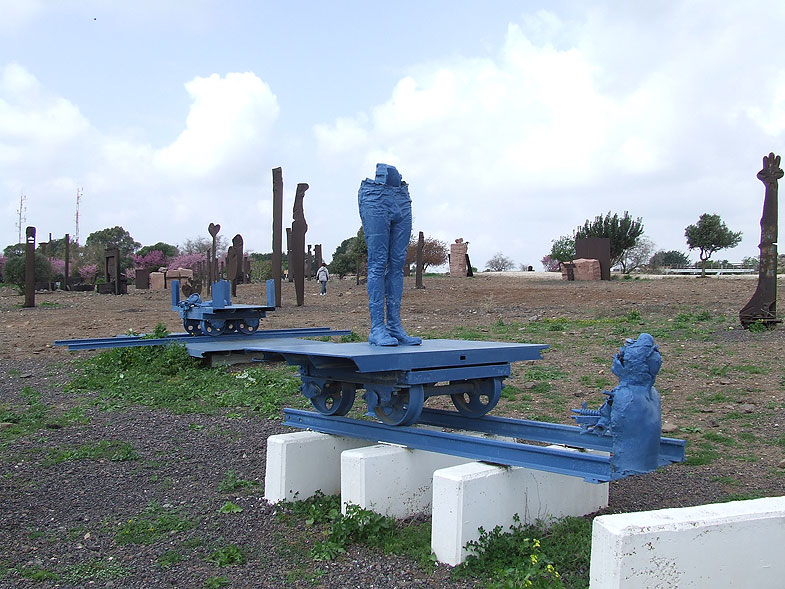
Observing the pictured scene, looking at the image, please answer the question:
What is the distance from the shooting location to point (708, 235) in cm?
4194

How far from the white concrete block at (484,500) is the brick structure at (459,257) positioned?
117 feet

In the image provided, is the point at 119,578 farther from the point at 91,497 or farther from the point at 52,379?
the point at 52,379

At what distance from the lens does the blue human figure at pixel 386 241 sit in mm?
5426

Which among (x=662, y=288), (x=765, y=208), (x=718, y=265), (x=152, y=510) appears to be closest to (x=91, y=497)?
(x=152, y=510)

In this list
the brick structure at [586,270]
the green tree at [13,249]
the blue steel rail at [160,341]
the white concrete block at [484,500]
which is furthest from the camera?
the green tree at [13,249]

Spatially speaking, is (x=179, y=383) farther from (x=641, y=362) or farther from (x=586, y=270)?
(x=586, y=270)

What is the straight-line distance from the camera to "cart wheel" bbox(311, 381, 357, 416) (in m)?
5.43

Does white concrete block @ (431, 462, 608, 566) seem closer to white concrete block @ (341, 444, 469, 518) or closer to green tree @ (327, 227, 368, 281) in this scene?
white concrete block @ (341, 444, 469, 518)

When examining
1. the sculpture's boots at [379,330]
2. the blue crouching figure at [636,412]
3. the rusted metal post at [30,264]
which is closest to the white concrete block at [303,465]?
the sculpture's boots at [379,330]

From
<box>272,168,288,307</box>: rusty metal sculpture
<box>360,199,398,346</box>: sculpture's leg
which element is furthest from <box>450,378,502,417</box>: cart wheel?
<box>272,168,288,307</box>: rusty metal sculpture

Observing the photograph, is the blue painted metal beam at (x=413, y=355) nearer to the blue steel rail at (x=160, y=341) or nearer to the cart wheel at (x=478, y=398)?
the cart wheel at (x=478, y=398)

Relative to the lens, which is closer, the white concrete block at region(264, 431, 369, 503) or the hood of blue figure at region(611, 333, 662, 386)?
the hood of blue figure at region(611, 333, 662, 386)

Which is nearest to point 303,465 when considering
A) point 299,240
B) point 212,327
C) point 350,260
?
point 212,327

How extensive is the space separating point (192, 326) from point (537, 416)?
6795 millimetres
